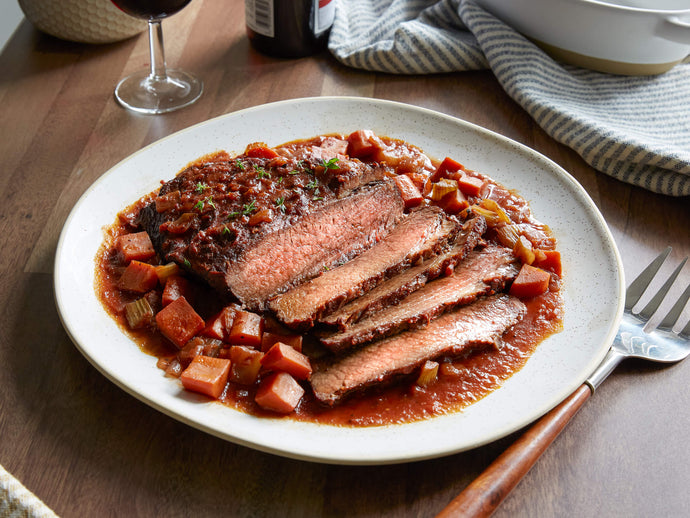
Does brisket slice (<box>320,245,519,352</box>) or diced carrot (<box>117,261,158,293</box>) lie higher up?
brisket slice (<box>320,245,519,352</box>)

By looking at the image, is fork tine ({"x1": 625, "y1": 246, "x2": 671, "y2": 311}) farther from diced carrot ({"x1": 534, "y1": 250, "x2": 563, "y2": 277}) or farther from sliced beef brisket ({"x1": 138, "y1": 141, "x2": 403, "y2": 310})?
sliced beef brisket ({"x1": 138, "y1": 141, "x2": 403, "y2": 310})

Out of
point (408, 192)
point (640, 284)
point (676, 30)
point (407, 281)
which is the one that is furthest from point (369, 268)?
point (676, 30)

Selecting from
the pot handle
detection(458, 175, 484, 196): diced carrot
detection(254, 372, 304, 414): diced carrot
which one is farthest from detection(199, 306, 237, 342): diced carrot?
the pot handle

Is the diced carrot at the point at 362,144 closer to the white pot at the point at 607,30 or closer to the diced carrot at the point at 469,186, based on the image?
the diced carrot at the point at 469,186

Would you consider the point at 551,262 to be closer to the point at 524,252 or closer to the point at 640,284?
the point at 524,252

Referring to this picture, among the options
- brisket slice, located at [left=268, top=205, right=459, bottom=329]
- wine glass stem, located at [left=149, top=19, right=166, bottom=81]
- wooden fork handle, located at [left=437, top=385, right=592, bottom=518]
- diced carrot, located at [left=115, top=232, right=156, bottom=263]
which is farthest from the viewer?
wine glass stem, located at [left=149, top=19, right=166, bottom=81]

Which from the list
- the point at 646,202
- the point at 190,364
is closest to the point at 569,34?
the point at 646,202
